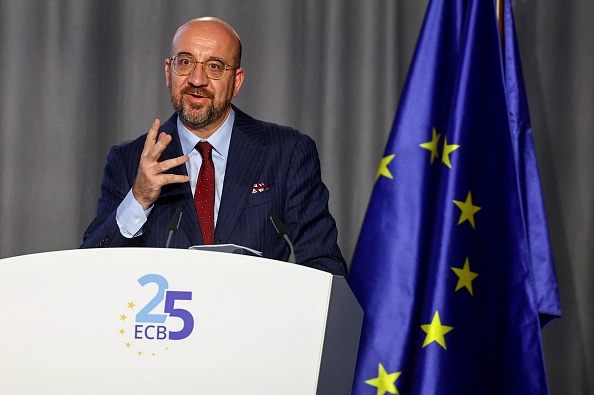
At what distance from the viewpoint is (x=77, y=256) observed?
1088mm

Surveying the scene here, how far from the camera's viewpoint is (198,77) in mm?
1979

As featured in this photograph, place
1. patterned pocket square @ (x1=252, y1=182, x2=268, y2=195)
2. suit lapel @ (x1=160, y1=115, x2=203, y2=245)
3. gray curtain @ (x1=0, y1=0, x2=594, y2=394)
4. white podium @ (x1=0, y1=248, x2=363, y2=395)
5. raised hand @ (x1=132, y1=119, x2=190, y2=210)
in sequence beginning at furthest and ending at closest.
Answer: gray curtain @ (x1=0, y1=0, x2=594, y2=394) → patterned pocket square @ (x1=252, y1=182, x2=268, y2=195) → suit lapel @ (x1=160, y1=115, x2=203, y2=245) → raised hand @ (x1=132, y1=119, x2=190, y2=210) → white podium @ (x1=0, y1=248, x2=363, y2=395)

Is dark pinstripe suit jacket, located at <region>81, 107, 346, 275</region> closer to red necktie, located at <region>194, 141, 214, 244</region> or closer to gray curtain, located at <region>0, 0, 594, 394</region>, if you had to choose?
red necktie, located at <region>194, 141, 214, 244</region>

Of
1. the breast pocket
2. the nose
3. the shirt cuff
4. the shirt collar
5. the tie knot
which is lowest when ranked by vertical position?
the shirt cuff

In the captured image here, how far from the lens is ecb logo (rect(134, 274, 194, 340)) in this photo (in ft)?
3.47

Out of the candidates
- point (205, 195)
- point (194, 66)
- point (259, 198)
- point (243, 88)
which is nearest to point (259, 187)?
point (259, 198)

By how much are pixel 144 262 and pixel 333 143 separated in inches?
80.6

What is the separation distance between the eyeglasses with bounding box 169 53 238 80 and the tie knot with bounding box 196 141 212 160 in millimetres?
168

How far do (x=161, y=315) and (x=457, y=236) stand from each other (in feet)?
3.31

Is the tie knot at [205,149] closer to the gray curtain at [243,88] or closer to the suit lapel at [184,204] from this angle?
the suit lapel at [184,204]

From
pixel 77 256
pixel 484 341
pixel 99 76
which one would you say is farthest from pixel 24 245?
pixel 77 256

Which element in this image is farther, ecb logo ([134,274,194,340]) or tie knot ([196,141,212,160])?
tie knot ([196,141,212,160])

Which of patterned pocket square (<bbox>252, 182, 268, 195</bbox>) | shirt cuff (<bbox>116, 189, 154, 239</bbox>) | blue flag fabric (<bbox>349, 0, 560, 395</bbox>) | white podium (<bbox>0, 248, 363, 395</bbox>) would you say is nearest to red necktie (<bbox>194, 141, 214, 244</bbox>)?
patterned pocket square (<bbox>252, 182, 268, 195</bbox>)

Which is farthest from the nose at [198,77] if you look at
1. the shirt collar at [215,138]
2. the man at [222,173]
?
the shirt collar at [215,138]
